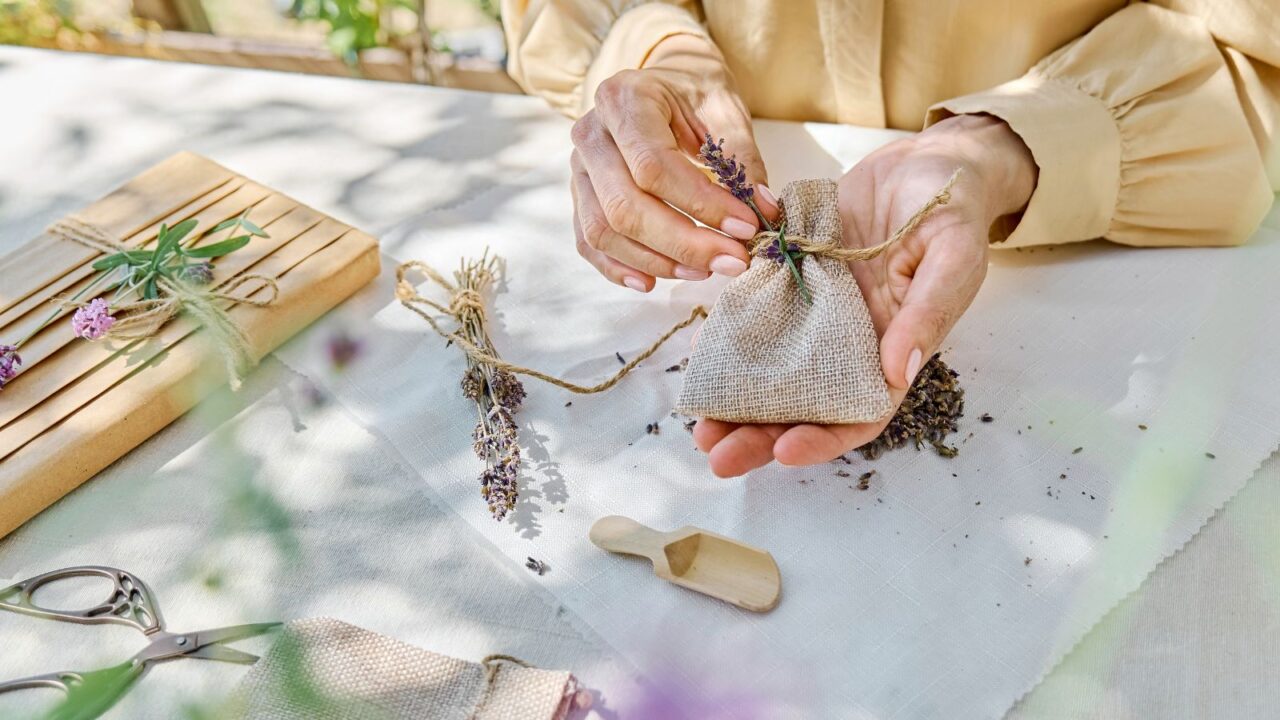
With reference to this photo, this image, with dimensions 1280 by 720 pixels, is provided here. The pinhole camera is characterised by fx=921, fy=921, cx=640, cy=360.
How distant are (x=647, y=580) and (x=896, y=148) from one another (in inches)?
29.7

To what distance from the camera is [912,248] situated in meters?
1.23

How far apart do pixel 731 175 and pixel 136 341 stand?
921 mm

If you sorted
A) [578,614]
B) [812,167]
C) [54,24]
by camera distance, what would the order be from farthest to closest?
[54,24]
[812,167]
[578,614]

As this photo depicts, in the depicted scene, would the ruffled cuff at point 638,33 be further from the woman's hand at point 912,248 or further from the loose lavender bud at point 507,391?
the loose lavender bud at point 507,391

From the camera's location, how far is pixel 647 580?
112 cm

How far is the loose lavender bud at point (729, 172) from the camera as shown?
1274 millimetres

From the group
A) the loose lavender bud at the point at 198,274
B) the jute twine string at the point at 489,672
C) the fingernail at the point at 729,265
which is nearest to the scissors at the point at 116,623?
the jute twine string at the point at 489,672

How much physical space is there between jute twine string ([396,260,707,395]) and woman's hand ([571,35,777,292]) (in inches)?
4.4

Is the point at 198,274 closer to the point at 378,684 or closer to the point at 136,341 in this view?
the point at 136,341

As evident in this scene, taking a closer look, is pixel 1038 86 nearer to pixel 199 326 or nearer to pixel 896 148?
pixel 896 148

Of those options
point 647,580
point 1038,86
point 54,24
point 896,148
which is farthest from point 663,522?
point 54,24

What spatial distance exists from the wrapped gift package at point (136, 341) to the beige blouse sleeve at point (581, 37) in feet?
1.83

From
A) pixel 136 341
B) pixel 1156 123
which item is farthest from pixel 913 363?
pixel 136 341

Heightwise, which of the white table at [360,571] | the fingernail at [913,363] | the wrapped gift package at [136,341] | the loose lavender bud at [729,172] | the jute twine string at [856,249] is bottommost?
the white table at [360,571]
